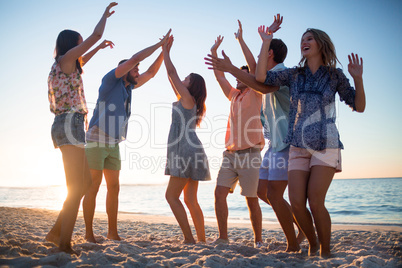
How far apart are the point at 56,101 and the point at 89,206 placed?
142cm

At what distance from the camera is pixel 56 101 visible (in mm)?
3055

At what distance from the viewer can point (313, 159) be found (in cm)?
295

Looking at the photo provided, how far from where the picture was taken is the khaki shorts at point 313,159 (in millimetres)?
2908

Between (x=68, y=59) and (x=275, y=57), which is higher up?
(x=275, y=57)

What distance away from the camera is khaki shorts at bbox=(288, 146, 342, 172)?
9.54 feet

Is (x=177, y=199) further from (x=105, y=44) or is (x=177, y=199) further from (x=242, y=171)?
(x=105, y=44)

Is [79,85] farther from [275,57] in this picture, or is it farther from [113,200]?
[275,57]

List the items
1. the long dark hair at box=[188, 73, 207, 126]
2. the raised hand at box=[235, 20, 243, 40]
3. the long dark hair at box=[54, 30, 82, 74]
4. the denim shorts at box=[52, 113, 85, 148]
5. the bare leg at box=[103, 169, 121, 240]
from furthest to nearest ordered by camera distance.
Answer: the long dark hair at box=[188, 73, 207, 126] → the bare leg at box=[103, 169, 121, 240] → the raised hand at box=[235, 20, 243, 40] → the long dark hair at box=[54, 30, 82, 74] → the denim shorts at box=[52, 113, 85, 148]

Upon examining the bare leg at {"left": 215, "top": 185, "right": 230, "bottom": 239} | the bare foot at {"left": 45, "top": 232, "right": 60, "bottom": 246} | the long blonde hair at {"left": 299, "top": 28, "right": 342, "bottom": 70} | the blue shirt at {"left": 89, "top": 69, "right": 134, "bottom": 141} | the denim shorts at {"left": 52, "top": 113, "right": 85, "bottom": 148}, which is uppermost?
the long blonde hair at {"left": 299, "top": 28, "right": 342, "bottom": 70}

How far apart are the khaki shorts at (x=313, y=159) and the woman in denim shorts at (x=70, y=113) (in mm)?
1930

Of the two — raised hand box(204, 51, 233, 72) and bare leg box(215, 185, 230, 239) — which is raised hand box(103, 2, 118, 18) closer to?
raised hand box(204, 51, 233, 72)

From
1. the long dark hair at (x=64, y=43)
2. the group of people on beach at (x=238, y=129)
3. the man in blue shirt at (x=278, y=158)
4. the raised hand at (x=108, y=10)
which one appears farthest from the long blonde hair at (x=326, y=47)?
the long dark hair at (x=64, y=43)

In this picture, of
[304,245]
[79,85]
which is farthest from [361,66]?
[79,85]

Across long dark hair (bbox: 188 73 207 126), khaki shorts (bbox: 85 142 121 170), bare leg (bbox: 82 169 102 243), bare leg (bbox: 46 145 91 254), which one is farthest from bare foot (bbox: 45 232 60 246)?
long dark hair (bbox: 188 73 207 126)
